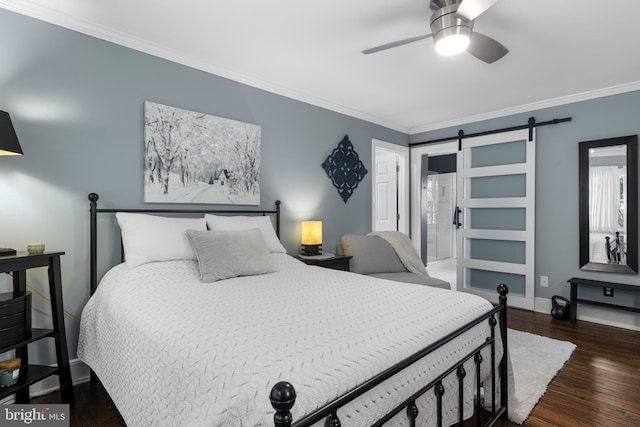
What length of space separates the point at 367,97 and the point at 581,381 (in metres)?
3.13

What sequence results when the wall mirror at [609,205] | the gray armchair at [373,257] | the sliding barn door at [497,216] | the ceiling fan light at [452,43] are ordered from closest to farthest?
the ceiling fan light at [452,43], the wall mirror at [609,205], the gray armchair at [373,257], the sliding barn door at [497,216]

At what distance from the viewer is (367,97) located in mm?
3828

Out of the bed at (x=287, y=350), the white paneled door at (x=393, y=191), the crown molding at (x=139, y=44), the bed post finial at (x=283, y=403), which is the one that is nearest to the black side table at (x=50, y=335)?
the bed at (x=287, y=350)

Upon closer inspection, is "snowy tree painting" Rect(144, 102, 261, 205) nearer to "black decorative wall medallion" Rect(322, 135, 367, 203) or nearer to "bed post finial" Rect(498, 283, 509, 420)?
"black decorative wall medallion" Rect(322, 135, 367, 203)

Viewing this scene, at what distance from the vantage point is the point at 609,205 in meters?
3.56

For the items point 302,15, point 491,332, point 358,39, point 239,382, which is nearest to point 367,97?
point 358,39

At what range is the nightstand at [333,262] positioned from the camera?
10.7 feet

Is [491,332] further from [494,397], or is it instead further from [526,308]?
[526,308]

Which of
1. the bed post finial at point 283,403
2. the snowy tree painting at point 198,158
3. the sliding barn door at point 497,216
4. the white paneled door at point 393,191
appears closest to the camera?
the bed post finial at point 283,403

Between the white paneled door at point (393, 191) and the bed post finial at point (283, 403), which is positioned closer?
the bed post finial at point (283, 403)

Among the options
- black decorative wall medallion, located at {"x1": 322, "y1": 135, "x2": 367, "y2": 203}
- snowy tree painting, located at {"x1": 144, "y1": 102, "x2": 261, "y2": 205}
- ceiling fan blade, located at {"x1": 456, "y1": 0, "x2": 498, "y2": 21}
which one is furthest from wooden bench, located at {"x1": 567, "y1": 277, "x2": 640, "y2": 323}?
snowy tree painting, located at {"x1": 144, "y1": 102, "x2": 261, "y2": 205}

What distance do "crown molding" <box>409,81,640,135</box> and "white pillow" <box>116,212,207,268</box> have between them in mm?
3877

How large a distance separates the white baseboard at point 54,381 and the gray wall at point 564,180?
179 inches

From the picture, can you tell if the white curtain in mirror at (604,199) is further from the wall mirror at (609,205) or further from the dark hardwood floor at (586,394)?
the dark hardwood floor at (586,394)
